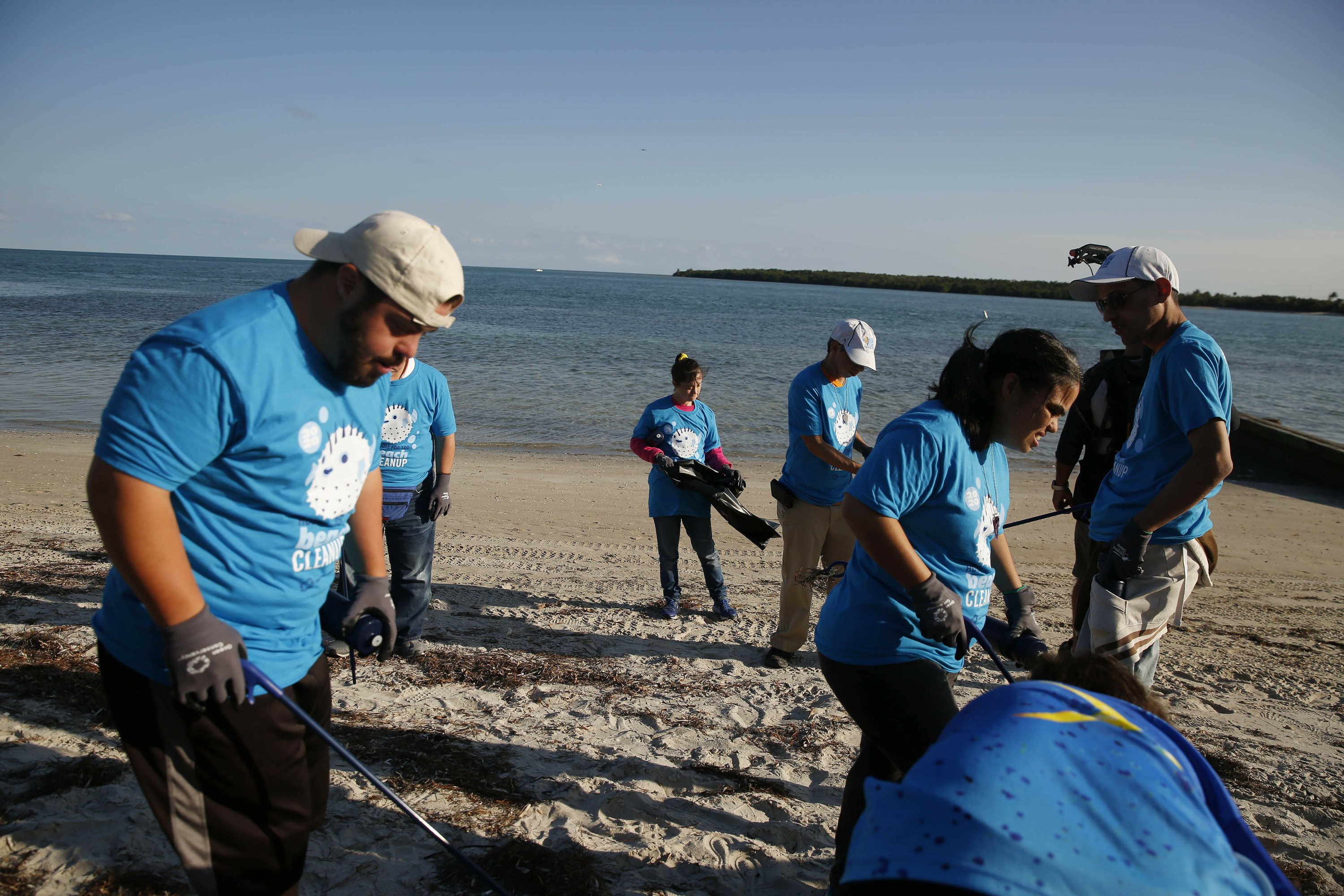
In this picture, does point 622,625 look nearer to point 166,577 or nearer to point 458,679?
point 458,679

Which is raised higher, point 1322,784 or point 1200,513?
point 1200,513

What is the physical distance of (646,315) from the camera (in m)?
53.8

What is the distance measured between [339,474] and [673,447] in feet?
12.3

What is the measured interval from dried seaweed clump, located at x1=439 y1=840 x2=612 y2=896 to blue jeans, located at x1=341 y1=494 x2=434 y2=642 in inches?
80.2

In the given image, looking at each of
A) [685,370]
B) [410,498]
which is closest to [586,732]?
[410,498]

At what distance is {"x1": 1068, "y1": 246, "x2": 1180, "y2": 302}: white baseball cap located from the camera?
10.5 ft

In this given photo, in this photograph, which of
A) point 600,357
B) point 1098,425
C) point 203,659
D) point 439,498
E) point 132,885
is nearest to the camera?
point 203,659

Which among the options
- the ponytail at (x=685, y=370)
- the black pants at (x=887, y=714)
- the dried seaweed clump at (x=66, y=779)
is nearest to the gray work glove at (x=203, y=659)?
the black pants at (x=887, y=714)

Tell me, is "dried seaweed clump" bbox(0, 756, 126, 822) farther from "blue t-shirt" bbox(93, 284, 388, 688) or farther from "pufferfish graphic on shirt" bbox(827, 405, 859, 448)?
"pufferfish graphic on shirt" bbox(827, 405, 859, 448)

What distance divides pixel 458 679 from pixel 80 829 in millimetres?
1786

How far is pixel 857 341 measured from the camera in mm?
4742

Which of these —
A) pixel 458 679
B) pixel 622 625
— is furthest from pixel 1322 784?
pixel 458 679

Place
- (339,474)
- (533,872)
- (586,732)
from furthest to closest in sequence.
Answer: (586,732) → (533,872) → (339,474)

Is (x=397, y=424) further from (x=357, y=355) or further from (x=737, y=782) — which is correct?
(x=357, y=355)
